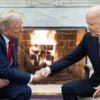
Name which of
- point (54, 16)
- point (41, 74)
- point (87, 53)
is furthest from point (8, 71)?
point (54, 16)

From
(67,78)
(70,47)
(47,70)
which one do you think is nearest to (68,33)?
(70,47)

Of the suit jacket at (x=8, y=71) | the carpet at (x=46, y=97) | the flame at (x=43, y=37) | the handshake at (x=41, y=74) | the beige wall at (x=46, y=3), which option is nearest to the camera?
the suit jacket at (x=8, y=71)

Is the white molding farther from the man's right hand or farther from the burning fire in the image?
the man's right hand

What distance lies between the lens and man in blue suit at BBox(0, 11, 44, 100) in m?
3.13

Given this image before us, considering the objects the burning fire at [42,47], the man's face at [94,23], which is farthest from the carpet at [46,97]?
the man's face at [94,23]

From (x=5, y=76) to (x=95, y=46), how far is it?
2.24ft

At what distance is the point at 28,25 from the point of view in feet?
18.3

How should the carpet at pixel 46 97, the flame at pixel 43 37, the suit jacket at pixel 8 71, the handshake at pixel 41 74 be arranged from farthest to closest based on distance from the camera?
the flame at pixel 43 37, the carpet at pixel 46 97, the handshake at pixel 41 74, the suit jacket at pixel 8 71

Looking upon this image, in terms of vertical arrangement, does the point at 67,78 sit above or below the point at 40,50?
below

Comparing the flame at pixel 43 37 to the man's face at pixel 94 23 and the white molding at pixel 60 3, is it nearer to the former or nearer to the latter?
the white molding at pixel 60 3

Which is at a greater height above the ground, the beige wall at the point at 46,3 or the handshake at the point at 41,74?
the beige wall at the point at 46,3

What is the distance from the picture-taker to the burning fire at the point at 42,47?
5766mm

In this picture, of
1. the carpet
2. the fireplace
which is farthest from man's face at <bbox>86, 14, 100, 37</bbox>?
the fireplace

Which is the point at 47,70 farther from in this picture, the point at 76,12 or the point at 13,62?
the point at 76,12
